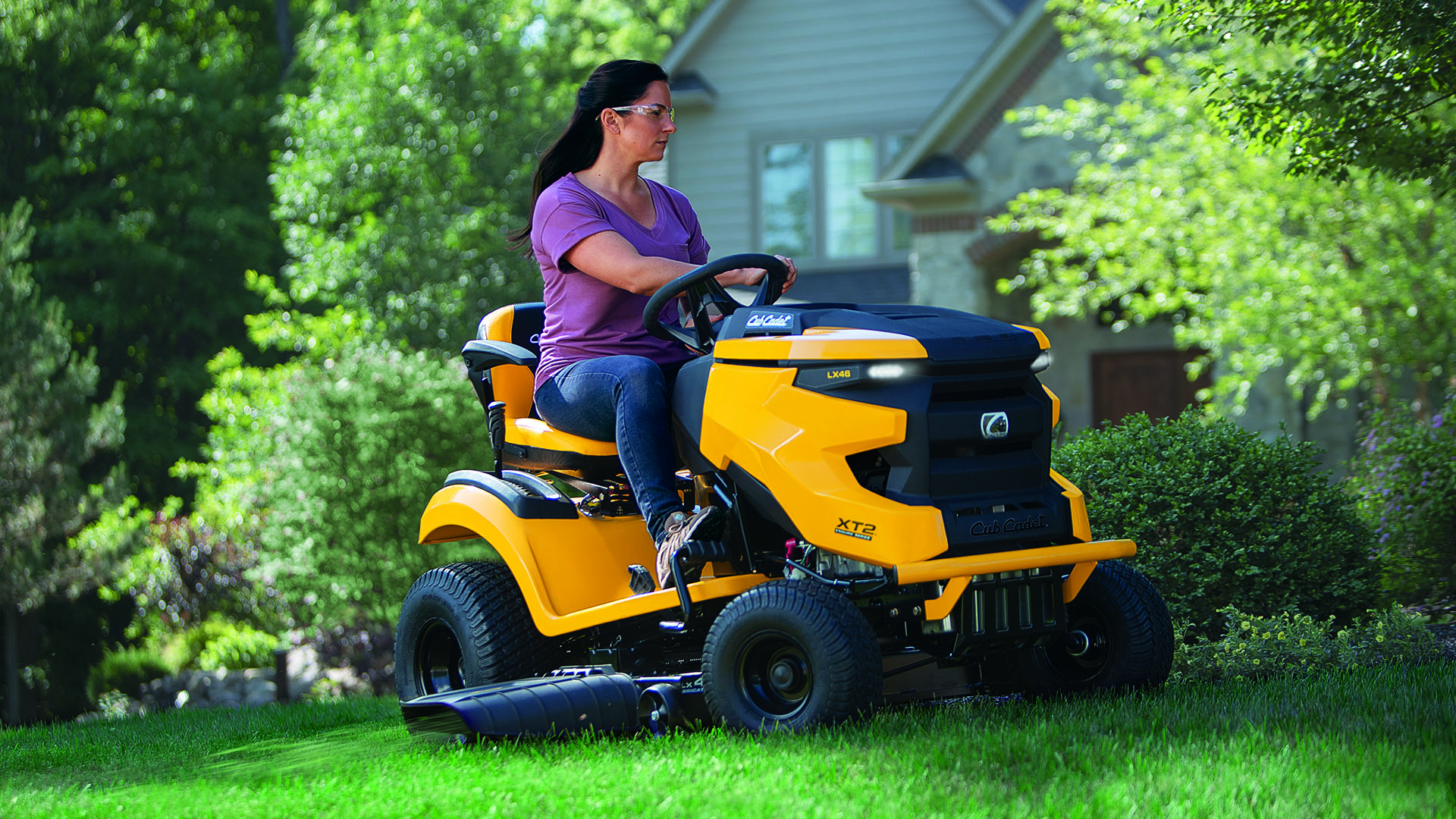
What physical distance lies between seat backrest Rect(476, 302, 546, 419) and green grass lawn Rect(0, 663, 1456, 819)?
4.03ft

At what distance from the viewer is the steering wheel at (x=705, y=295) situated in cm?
431

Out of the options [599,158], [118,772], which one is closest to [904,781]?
[599,158]

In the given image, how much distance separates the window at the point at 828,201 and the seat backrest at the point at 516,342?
41.2 ft

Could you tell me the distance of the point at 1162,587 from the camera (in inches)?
243

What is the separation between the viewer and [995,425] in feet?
13.2

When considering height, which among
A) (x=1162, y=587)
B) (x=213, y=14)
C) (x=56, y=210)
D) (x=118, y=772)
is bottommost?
(x=118, y=772)

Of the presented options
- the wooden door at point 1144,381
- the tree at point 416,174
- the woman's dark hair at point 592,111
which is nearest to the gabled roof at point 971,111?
the wooden door at point 1144,381

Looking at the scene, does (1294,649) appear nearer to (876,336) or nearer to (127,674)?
(876,336)

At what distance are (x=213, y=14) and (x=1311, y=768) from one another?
91.7ft

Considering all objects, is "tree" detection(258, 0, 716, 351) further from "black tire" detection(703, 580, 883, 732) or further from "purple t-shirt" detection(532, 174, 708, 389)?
"black tire" detection(703, 580, 883, 732)

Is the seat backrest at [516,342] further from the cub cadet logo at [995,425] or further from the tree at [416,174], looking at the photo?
the tree at [416,174]

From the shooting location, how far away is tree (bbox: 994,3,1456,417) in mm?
10977

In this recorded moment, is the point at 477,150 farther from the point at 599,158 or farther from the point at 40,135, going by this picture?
the point at 599,158

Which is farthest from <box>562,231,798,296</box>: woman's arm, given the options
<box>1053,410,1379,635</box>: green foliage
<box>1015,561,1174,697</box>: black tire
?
<box>1053,410,1379,635</box>: green foliage
